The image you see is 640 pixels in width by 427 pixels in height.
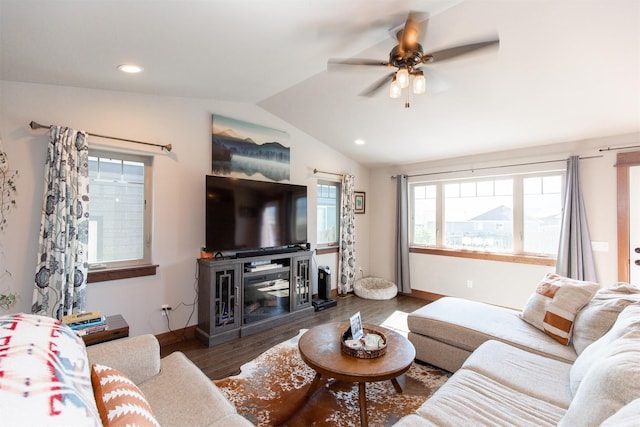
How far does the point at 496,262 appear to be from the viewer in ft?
13.6

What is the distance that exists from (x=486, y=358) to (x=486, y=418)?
0.62 meters

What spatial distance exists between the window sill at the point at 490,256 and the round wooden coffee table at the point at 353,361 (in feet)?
8.75

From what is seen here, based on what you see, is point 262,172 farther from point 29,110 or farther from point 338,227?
point 29,110

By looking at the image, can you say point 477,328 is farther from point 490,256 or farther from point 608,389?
point 490,256

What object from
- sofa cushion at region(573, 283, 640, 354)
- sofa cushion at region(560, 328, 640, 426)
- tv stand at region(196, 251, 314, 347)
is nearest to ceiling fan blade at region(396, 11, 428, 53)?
sofa cushion at region(560, 328, 640, 426)

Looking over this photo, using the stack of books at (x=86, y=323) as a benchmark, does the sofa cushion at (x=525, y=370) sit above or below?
below

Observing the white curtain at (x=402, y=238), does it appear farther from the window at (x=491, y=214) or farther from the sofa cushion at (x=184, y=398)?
the sofa cushion at (x=184, y=398)

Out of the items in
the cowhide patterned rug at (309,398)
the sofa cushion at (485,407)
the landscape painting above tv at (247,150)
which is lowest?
Answer: the cowhide patterned rug at (309,398)

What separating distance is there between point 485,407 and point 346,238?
3625 mm

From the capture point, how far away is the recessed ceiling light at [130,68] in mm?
2254

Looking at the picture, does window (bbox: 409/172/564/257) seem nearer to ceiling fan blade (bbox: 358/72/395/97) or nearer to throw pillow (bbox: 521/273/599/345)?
throw pillow (bbox: 521/273/599/345)

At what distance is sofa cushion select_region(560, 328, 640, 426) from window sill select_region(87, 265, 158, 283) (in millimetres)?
3302

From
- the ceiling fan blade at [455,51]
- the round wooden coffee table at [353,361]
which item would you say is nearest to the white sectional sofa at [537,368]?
the round wooden coffee table at [353,361]

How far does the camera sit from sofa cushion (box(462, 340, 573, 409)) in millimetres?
1514
